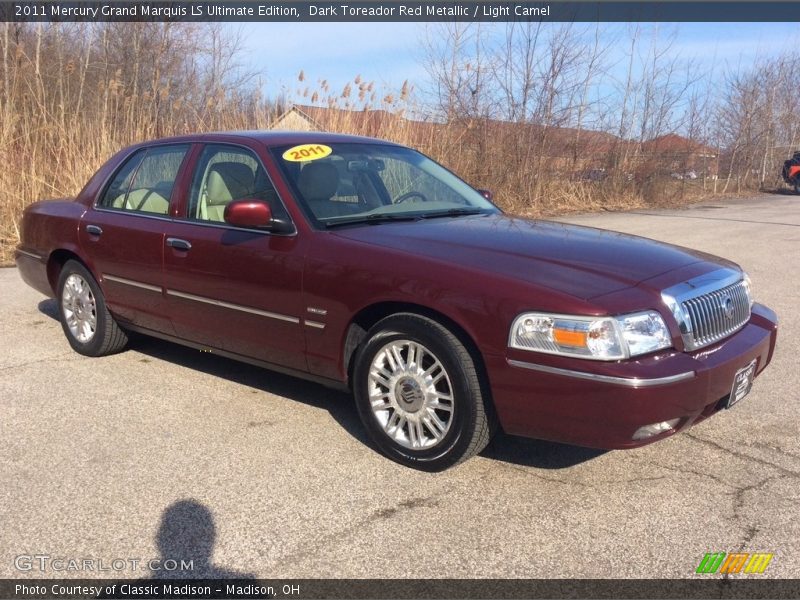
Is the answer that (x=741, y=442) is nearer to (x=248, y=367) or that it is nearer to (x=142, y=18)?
(x=248, y=367)

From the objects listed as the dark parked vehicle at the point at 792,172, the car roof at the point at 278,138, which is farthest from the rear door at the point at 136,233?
the dark parked vehicle at the point at 792,172

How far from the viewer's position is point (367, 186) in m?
4.46

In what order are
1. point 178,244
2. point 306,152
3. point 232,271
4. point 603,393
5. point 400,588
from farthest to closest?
1. point 178,244
2. point 306,152
3. point 232,271
4. point 603,393
5. point 400,588

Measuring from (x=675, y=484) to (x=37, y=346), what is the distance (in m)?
4.66

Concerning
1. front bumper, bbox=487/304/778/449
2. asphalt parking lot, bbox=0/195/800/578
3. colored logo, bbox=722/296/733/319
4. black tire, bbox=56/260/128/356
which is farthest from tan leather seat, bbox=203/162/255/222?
colored logo, bbox=722/296/733/319

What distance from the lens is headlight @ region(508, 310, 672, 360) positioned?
120 inches

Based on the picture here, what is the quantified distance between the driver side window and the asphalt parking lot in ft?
3.70

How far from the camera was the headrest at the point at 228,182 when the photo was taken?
4.44m

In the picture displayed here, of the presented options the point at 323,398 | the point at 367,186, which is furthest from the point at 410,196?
the point at 323,398

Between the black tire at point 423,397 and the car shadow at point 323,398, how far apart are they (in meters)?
0.29

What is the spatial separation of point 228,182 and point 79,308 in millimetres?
1786

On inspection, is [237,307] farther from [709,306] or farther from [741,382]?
[741,382]

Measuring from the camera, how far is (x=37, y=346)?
5.79 metres

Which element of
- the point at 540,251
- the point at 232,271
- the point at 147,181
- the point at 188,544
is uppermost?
the point at 147,181
